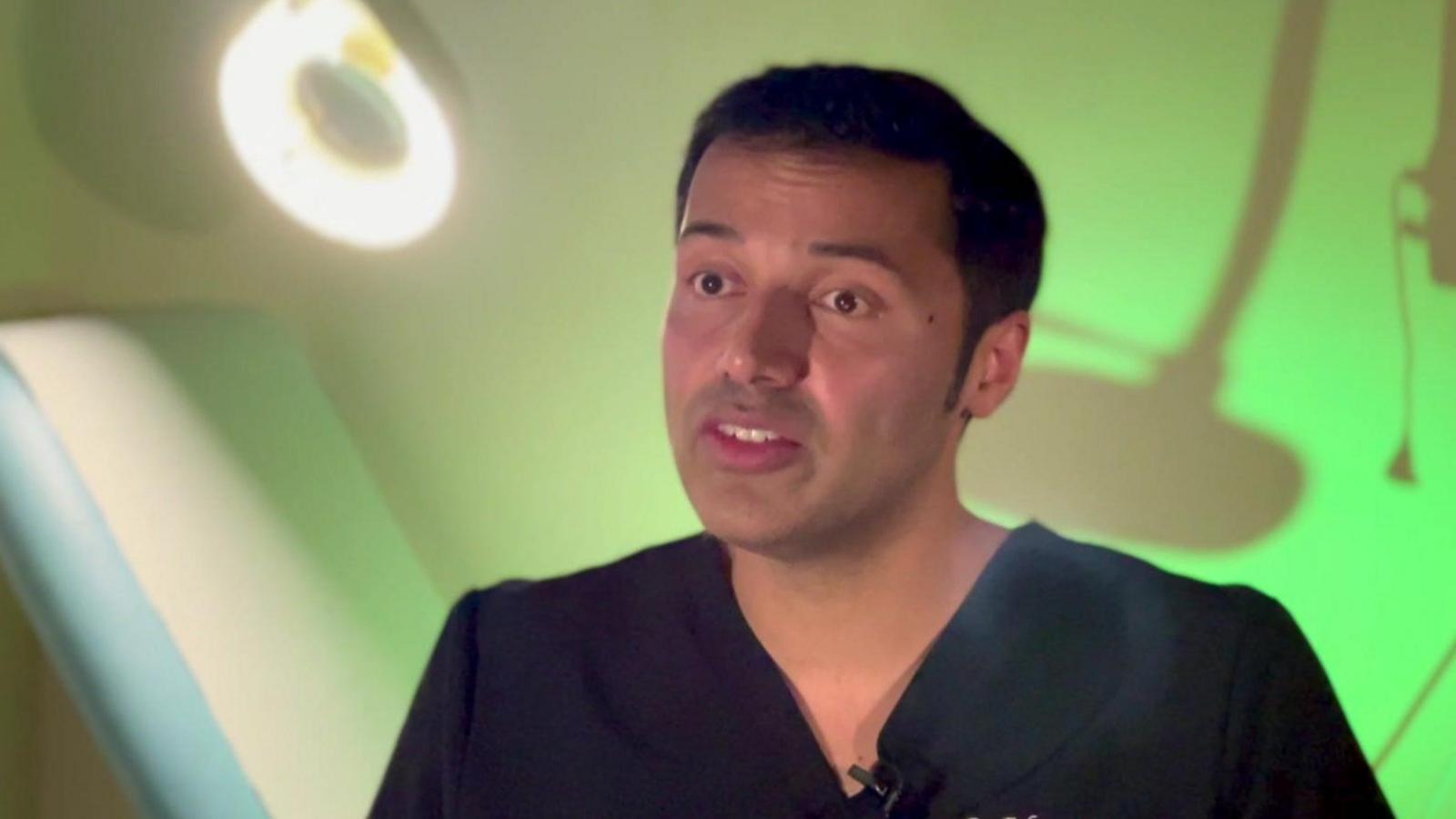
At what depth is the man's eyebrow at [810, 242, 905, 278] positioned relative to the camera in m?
0.78

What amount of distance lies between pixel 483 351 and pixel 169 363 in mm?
234

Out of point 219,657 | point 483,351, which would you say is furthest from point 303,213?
point 219,657

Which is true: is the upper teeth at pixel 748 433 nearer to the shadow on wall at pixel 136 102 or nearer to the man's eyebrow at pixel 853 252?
the man's eyebrow at pixel 853 252

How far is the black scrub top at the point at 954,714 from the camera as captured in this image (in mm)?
788

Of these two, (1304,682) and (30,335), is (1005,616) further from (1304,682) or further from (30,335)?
(30,335)

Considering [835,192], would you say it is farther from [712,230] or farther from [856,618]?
[856,618]

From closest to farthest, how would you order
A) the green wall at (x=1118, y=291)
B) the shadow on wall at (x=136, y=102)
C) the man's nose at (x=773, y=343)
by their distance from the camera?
1. the man's nose at (x=773, y=343)
2. the green wall at (x=1118, y=291)
3. the shadow on wall at (x=136, y=102)

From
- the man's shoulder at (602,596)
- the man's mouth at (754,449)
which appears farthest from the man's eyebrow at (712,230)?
the man's shoulder at (602,596)

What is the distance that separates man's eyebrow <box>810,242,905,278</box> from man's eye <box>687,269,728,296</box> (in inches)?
2.5

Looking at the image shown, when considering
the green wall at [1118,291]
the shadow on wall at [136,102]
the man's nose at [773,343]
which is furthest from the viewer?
the shadow on wall at [136,102]

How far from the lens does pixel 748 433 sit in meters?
0.78

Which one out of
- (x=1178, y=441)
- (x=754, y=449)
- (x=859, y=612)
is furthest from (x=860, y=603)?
(x=1178, y=441)

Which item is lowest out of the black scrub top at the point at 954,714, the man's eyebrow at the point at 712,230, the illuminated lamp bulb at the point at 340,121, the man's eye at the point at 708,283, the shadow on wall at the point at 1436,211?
the black scrub top at the point at 954,714

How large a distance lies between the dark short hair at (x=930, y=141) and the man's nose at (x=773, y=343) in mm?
103
